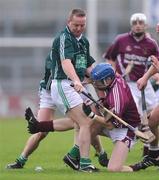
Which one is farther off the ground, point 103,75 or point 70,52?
point 70,52

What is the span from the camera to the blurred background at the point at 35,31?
3159 cm

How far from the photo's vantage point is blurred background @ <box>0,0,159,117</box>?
31.6 meters

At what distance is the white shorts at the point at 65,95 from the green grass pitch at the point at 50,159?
32.3 inches

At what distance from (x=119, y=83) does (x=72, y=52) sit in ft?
2.28

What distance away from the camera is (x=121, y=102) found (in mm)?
11227

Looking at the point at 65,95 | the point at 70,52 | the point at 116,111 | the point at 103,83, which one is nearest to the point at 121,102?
the point at 116,111

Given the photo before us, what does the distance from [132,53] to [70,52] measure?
4363mm

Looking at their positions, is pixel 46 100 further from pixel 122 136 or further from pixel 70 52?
pixel 122 136

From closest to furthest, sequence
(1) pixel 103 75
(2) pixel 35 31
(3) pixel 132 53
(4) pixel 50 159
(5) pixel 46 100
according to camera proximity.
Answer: (1) pixel 103 75 → (5) pixel 46 100 → (4) pixel 50 159 → (3) pixel 132 53 → (2) pixel 35 31

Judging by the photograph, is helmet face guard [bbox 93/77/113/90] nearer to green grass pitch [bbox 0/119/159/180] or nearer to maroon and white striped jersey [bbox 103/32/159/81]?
green grass pitch [bbox 0/119/159/180]

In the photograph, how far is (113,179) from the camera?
10.1 m

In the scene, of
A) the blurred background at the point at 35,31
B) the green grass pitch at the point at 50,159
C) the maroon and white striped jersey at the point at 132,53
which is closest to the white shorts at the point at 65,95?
the green grass pitch at the point at 50,159

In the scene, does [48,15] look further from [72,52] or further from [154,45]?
[72,52]

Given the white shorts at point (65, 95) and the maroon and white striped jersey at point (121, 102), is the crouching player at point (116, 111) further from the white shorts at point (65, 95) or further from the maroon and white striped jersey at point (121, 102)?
the white shorts at point (65, 95)
